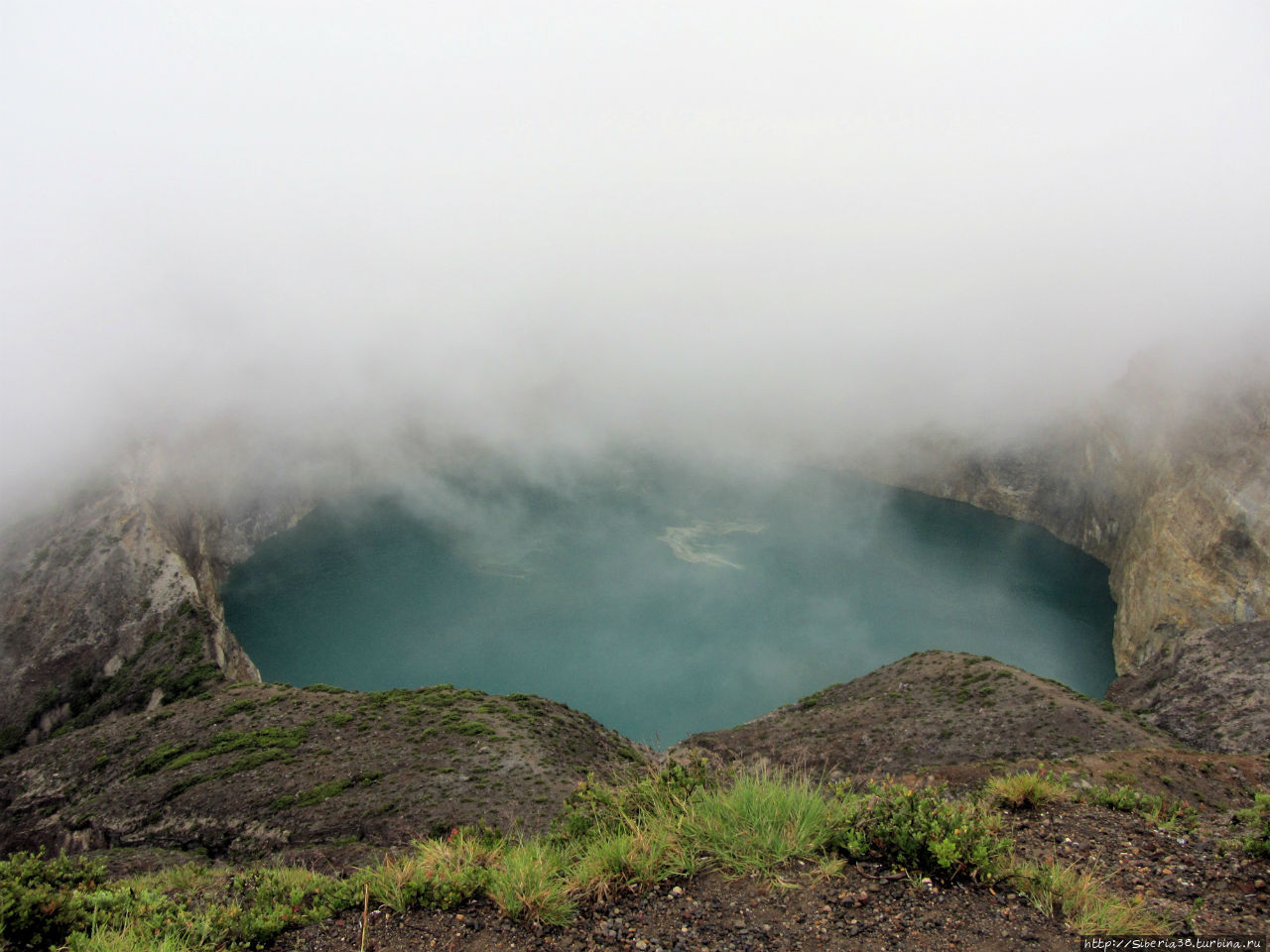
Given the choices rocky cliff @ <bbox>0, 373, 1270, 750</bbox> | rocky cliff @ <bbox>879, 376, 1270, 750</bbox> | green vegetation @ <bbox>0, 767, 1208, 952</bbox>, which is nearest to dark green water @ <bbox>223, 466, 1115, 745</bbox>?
rocky cliff @ <bbox>879, 376, 1270, 750</bbox>

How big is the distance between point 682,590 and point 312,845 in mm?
87960

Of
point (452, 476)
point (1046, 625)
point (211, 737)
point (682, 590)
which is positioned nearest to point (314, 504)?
point (452, 476)

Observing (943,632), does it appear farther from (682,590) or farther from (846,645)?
(682,590)

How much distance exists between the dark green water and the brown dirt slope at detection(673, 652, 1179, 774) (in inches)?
Result: 997

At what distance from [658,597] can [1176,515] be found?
71.9m

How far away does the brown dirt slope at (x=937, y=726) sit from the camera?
126 feet

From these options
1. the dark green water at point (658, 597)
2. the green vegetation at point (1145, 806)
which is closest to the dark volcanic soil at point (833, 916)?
the green vegetation at point (1145, 806)

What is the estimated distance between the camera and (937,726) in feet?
141

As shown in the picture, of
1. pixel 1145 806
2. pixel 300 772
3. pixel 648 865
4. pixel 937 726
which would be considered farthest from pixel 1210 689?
pixel 300 772

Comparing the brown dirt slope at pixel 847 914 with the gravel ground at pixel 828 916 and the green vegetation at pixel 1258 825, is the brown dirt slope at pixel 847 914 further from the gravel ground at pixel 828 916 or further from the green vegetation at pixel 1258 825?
the green vegetation at pixel 1258 825

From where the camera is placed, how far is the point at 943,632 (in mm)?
93938

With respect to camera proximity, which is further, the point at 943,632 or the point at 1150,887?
the point at 943,632

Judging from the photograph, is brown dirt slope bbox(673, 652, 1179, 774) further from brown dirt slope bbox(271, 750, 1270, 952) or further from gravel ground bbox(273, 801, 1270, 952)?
gravel ground bbox(273, 801, 1270, 952)

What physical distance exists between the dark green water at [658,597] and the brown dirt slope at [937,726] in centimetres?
2533
